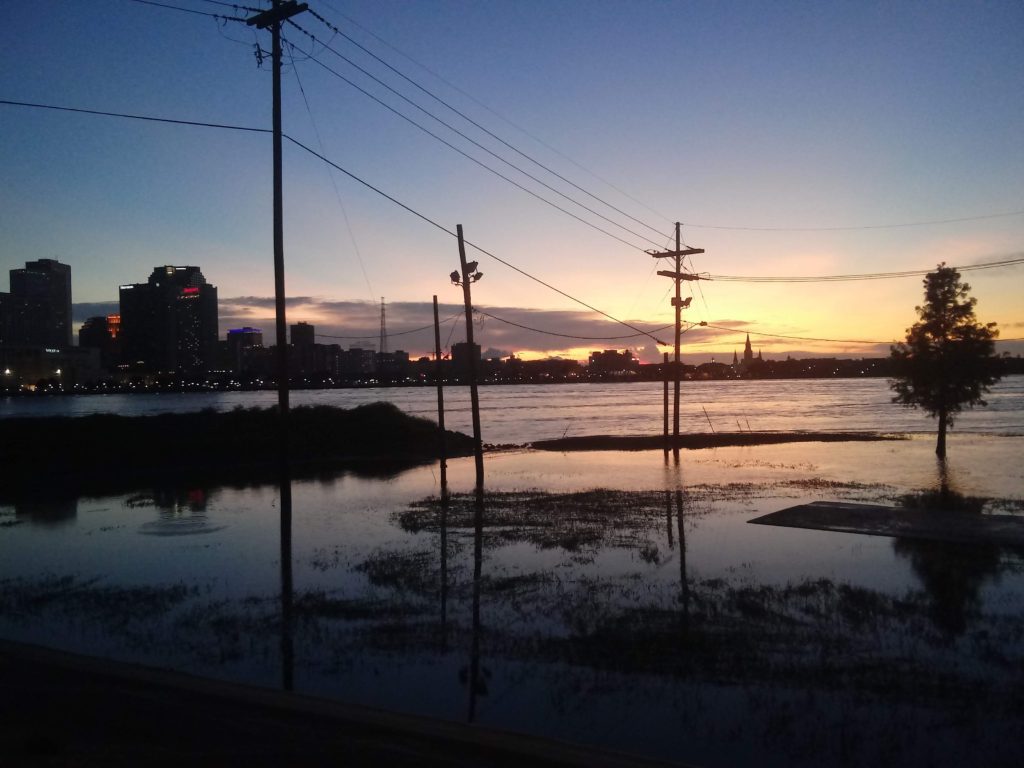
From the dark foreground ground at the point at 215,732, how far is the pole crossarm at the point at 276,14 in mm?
17167

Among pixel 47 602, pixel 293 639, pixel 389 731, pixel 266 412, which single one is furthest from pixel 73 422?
pixel 389 731

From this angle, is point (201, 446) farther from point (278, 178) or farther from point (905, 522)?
point (905, 522)

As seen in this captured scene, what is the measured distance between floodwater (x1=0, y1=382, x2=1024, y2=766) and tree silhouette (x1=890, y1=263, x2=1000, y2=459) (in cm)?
1509

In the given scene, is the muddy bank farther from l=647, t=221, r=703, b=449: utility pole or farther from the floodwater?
the floodwater

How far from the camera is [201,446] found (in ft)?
135

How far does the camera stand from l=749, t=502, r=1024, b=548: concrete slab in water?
57.8 ft

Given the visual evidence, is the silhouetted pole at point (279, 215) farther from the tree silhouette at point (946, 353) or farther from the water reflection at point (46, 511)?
the tree silhouette at point (946, 353)

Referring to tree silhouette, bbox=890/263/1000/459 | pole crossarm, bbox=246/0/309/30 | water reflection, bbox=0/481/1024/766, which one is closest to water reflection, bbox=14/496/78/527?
water reflection, bbox=0/481/1024/766

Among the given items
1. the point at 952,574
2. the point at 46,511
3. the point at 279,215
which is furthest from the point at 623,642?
the point at 46,511

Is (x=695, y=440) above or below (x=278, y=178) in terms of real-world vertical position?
below

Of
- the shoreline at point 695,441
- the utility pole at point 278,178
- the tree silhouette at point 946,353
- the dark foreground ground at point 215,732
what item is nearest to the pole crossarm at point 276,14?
the utility pole at point 278,178

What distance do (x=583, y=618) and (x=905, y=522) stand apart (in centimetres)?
1146

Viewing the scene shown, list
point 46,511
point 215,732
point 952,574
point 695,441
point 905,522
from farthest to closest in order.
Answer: point 695,441 → point 46,511 → point 905,522 → point 952,574 → point 215,732

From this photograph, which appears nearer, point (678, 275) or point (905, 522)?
point (905, 522)
